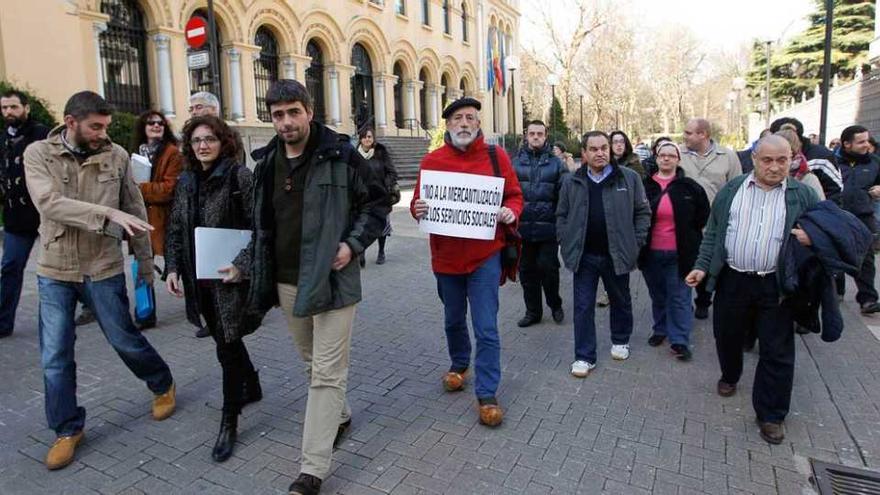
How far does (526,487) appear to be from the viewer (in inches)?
123

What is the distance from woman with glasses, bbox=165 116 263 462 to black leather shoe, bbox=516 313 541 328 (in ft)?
10.7

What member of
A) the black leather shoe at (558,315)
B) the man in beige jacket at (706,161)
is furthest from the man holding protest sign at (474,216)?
the man in beige jacket at (706,161)

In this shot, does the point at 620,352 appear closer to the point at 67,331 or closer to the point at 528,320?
the point at 528,320

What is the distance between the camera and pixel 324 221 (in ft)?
9.85

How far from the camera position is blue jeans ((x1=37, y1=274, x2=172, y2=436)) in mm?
3484

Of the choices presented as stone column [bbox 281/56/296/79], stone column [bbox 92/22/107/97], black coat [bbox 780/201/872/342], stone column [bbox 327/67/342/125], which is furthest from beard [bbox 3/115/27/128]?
stone column [bbox 327/67/342/125]

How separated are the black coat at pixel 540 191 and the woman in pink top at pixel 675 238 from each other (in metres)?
0.96

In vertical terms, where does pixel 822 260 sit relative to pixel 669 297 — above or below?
above

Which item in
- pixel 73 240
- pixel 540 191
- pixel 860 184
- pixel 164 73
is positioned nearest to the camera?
pixel 73 240

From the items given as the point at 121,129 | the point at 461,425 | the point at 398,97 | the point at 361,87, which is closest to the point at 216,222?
the point at 461,425

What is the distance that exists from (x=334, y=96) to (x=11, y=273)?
1906 centimetres

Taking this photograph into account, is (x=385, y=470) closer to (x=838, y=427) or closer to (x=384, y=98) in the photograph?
(x=838, y=427)

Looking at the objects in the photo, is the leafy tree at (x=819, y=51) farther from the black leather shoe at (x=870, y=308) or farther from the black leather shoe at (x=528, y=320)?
the black leather shoe at (x=528, y=320)

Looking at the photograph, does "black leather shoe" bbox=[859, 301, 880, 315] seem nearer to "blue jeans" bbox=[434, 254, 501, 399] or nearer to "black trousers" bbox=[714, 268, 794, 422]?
"black trousers" bbox=[714, 268, 794, 422]
